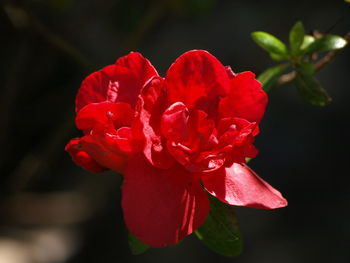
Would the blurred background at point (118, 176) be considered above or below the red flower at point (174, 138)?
below

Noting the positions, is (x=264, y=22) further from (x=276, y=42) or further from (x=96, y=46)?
(x=276, y=42)

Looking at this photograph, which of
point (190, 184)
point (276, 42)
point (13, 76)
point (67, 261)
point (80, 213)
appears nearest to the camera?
point (190, 184)

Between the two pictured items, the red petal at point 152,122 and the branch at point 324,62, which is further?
the branch at point 324,62

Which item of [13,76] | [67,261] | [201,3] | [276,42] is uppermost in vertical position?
[276,42]

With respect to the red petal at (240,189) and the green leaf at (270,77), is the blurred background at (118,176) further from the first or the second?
the red petal at (240,189)

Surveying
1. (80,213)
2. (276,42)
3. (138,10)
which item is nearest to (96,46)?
(138,10)

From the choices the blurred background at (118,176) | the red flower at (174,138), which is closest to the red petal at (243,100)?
the red flower at (174,138)

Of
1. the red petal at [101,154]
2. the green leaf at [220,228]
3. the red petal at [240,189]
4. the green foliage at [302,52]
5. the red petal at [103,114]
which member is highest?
the green foliage at [302,52]

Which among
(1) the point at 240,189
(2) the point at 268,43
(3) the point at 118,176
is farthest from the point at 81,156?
(3) the point at 118,176

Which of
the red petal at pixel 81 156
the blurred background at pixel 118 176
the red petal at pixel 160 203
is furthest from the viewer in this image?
the blurred background at pixel 118 176
